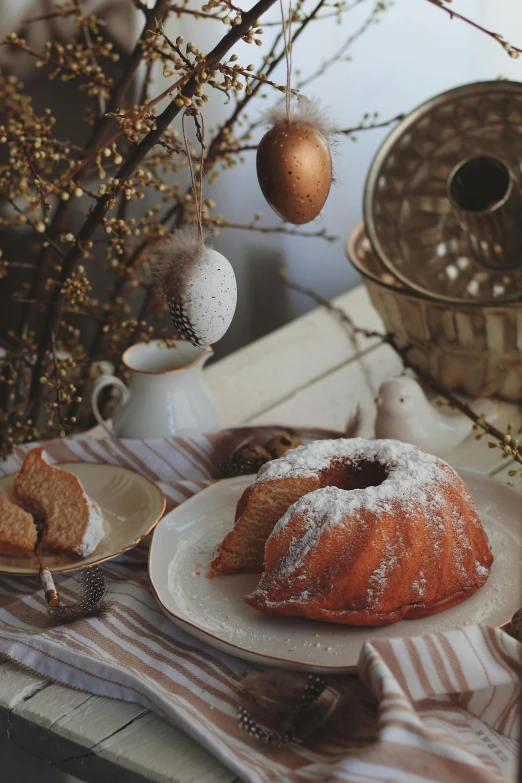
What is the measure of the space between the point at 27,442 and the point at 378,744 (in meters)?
0.71

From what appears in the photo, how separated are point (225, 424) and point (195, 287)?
73 cm

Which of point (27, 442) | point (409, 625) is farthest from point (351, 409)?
point (409, 625)

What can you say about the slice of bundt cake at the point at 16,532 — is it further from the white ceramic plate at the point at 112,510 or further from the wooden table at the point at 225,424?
the wooden table at the point at 225,424

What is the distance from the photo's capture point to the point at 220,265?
0.63m

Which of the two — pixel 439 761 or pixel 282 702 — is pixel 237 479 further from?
pixel 439 761

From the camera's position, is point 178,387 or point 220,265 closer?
point 220,265

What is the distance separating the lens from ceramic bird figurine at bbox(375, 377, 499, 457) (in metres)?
1.06

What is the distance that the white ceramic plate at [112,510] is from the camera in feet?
2.81

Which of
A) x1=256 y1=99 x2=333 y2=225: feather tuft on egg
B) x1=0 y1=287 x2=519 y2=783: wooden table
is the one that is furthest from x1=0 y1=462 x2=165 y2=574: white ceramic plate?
x1=256 y1=99 x2=333 y2=225: feather tuft on egg

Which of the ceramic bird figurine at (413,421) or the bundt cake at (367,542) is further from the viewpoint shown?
the ceramic bird figurine at (413,421)

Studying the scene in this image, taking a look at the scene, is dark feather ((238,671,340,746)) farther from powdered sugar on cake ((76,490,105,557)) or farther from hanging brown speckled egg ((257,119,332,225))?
hanging brown speckled egg ((257,119,332,225))

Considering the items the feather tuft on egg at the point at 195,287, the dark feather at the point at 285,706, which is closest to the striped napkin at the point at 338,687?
the dark feather at the point at 285,706

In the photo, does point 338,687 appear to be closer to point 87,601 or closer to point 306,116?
point 87,601

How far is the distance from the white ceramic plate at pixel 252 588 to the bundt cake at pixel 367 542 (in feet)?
0.05
